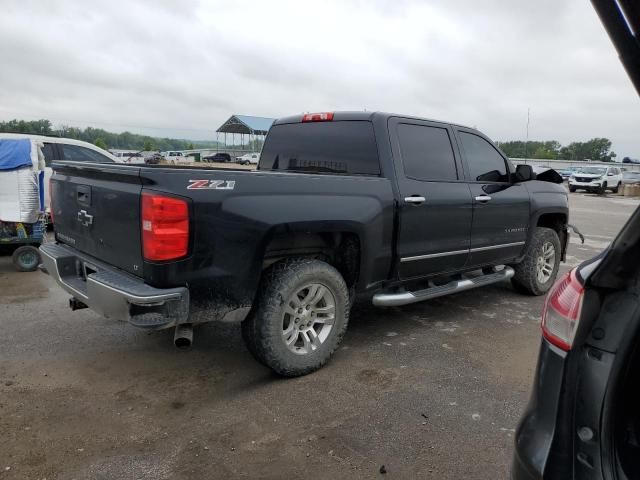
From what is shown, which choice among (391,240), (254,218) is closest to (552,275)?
(391,240)

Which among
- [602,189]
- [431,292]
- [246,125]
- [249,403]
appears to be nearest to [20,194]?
[249,403]

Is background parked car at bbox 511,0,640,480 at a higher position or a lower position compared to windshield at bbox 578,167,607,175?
lower

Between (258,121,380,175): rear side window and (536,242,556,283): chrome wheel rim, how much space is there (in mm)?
2872

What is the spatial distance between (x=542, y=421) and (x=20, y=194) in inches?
263

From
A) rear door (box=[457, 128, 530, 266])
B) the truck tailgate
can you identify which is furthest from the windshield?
the truck tailgate

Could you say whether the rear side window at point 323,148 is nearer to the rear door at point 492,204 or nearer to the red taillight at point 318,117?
the red taillight at point 318,117

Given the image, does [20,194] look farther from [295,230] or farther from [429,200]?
[429,200]

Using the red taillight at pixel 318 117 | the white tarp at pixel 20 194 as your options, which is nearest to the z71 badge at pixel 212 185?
the red taillight at pixel 318 117

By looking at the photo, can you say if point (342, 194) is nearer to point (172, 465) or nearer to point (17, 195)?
point (172, 465)

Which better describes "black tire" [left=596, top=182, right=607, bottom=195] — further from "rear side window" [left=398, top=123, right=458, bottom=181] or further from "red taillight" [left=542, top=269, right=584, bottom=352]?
"red taillight" [left=542, top=269, right=584, bottom=352]

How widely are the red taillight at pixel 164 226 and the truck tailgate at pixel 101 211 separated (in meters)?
0.10

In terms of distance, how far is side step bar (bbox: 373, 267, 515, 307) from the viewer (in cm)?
394

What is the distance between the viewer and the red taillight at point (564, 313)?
5.34ft

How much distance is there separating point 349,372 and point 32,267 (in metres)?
5.01
